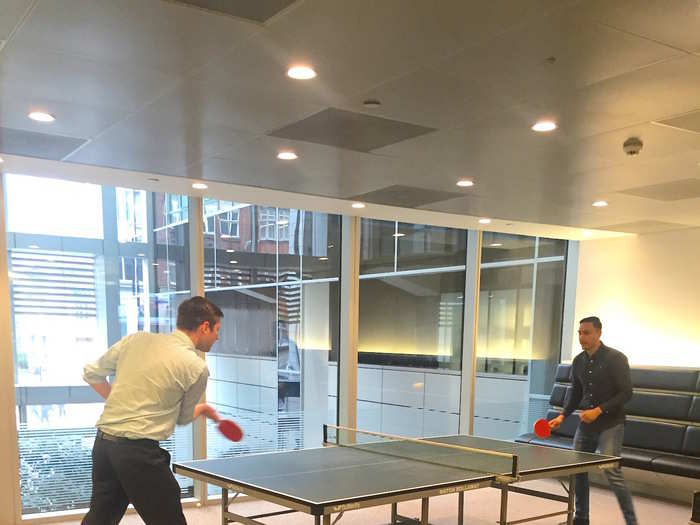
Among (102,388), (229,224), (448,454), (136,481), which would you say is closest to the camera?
(136,481)

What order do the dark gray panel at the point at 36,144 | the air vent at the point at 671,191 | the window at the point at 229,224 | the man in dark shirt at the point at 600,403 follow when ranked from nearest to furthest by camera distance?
1. the dark gray panel at the point at 36,144
2. the man in dark shirt at the point at 600,403
3. the air vent at the point at 671,191
4. the window at the point at 229,224

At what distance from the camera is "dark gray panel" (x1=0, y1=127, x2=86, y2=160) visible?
3605 mm

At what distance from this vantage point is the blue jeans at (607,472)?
14.8 ft

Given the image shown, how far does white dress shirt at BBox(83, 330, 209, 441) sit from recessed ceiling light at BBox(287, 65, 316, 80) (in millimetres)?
1359

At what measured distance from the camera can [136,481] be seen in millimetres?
2803

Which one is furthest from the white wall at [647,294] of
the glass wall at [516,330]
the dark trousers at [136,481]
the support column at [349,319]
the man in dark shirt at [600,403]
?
the dark trousers at [136,481]

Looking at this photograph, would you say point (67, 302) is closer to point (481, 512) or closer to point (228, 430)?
point (228, 430)

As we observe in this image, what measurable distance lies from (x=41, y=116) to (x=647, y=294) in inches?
260

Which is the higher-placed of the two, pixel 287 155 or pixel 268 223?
pixel 287 155

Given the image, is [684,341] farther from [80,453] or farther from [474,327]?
[80,453]

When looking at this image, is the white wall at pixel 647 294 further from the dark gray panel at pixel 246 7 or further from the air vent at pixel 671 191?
the dark gray panel at pixel 246 7

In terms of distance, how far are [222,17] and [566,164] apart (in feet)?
9.27

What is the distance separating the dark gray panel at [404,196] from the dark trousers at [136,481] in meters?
2.92

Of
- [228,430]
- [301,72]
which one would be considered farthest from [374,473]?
[301,72]
